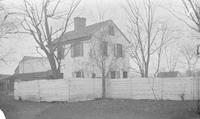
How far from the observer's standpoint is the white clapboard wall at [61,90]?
20.0 metres

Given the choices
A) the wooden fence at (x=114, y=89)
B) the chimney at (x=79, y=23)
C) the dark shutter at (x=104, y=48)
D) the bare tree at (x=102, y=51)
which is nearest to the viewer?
the wooden fence at (x=114, y=89)

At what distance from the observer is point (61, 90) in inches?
792

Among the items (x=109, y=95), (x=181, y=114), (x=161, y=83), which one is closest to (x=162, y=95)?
(x=161, y=83)

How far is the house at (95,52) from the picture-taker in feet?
85.9

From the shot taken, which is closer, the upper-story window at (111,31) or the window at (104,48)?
the window at (104,48)

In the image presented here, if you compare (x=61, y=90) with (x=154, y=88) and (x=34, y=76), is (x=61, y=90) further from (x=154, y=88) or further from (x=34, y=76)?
(x=34, y=76)

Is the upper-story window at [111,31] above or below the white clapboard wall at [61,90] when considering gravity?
above

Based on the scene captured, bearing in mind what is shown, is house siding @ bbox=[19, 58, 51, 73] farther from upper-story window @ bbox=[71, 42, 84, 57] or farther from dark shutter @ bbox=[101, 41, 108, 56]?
dark shutter @ bbox=[101, 41, 108, 56]

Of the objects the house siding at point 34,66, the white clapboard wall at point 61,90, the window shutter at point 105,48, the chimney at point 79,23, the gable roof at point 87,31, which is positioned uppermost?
the chimney at point 79,23

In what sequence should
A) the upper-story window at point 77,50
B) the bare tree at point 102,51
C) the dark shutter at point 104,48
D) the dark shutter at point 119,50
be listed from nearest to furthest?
the bare tree at point 102,51, the dark shutter at point 104,48, the upper-story window at point 77,50, the dark shutter at point 119,50

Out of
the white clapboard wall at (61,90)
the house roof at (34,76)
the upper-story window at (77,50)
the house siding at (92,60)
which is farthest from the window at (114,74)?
the house roof at (34,76)

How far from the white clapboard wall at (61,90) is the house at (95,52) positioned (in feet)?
9.94

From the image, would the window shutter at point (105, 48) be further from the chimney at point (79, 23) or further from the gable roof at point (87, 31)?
the chimney at point (79, 23)

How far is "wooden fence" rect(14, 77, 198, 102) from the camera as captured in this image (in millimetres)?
19266
